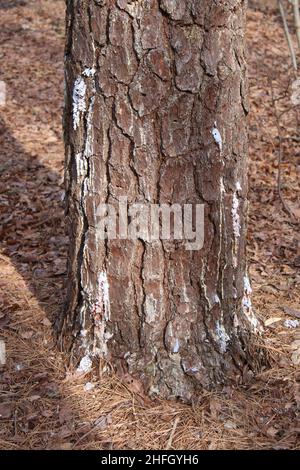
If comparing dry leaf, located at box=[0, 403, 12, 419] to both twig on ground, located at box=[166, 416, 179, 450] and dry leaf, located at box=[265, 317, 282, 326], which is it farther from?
dry leaf, located at box=[265, 317, 282, 326]

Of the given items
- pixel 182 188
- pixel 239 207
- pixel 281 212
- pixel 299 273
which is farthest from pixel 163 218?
pixel 281 212

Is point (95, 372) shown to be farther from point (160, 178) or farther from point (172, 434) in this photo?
point (160, 178)

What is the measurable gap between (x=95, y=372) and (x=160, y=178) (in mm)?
1046

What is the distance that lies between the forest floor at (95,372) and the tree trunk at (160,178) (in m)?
0.13

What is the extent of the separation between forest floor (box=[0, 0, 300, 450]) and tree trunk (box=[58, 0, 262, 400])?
13cm

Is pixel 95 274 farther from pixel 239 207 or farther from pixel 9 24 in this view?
pixel 9 24

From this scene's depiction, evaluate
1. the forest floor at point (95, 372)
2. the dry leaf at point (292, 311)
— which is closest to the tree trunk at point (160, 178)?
the forest floor at point (95, 372)

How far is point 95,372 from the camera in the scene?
9.68ft

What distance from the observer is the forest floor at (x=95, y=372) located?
8.76 feet

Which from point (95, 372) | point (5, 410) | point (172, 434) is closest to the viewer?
point (172, 434)

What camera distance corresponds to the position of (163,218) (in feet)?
9.02

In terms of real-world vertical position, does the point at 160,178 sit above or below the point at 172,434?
above

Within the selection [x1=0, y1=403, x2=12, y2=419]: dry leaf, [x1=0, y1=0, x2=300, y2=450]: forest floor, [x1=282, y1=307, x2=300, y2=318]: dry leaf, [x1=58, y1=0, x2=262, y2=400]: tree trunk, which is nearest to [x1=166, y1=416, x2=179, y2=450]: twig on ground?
[x1=0, y1=0, x2=300, y2=450]: forest floor

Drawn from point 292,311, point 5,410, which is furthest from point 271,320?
point 5,410
